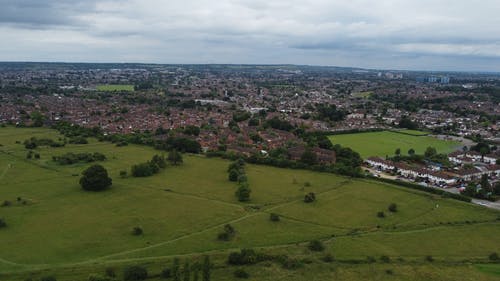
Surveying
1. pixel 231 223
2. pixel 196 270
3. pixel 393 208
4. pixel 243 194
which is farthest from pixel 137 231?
pixel 393 208

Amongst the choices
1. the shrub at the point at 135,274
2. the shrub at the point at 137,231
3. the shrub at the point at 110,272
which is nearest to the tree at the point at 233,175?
the shrub at the point at 137,231

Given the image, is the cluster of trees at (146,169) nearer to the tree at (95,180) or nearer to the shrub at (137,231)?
the tree at (95,180)

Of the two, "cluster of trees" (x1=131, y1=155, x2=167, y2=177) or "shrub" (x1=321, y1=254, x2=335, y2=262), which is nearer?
"shrub" (x1=321, y1=254, x2=335, y2=262)

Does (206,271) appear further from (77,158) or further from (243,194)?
(77,158)

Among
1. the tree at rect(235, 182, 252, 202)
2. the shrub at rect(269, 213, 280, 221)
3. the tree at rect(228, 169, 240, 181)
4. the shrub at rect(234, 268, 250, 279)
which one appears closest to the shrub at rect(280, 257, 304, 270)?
the shrub at rect(234, 268, 250, 279)

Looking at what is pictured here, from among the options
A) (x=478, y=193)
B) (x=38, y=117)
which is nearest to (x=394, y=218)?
(x=478, y=193)

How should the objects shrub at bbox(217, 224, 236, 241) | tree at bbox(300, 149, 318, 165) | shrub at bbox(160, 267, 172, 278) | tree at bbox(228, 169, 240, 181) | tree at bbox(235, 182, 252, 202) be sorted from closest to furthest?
1. shrub at bbox(160, 267, 172, 278)
2. shrub at bbox(217, 224, 236, 241)
3. tree at bbox(235, 182, 252, 202)
4. tree at bbox(228, 169, 240, 181)
5. tree at bbox(300, 149, 318, 165)

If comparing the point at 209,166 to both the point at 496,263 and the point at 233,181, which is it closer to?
the point at 233,181

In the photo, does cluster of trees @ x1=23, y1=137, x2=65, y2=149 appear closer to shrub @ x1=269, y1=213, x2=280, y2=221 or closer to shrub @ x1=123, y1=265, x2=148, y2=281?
shrub @ x1=269, y1=213, x2=280, y2=221
